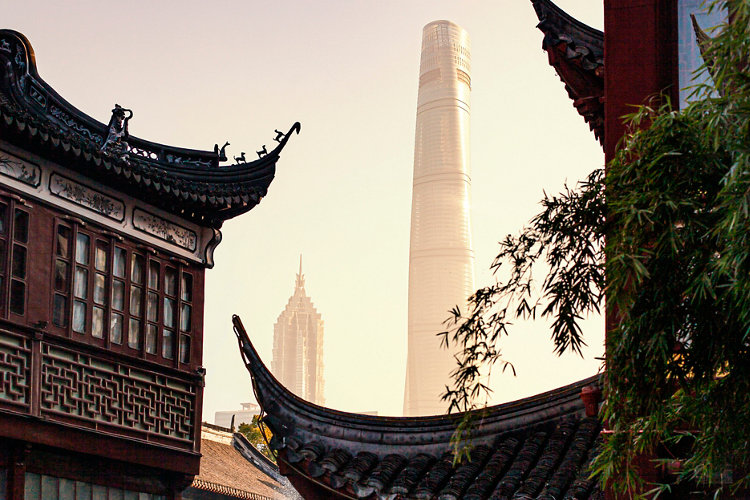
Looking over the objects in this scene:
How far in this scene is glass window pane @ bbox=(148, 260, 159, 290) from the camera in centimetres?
1456

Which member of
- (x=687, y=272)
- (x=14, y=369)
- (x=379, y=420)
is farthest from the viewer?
(x=14, y=369)

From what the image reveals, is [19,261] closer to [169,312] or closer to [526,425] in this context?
[169,312]

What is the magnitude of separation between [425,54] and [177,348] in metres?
65.3

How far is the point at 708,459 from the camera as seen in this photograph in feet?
16.4

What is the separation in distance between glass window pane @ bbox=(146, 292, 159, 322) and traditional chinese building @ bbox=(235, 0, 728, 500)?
5.76 meters

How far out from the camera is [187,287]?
603 inches

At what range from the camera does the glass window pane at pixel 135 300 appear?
14.2m

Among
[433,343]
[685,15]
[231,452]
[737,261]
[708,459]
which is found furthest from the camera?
[433,343]

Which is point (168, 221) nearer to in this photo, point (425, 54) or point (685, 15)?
point (685, 15)

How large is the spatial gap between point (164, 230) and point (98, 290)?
1.63 metres

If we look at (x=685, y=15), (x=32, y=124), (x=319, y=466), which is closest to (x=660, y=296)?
(x=685, y=15)

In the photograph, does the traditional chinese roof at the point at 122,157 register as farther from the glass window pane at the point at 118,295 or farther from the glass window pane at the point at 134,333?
the glass window pane at the point at 134,333

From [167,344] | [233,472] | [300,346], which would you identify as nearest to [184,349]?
[167,344]

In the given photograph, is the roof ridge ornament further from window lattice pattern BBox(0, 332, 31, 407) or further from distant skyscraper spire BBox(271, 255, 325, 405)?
distant skyscraper spire BBox(271, 255, 325, 405)
